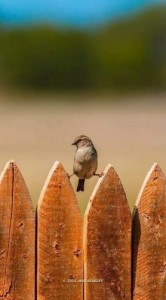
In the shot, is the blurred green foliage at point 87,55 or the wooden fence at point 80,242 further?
the blurred green foliage at point 87,55

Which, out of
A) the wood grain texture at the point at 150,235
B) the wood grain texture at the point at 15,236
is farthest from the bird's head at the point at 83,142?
the wood grain texture at the point at 15,236

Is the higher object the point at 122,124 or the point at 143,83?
the point at 143,83

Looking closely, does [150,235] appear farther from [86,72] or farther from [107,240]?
[86,72]

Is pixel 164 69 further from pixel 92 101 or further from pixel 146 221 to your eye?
pixel 146 221

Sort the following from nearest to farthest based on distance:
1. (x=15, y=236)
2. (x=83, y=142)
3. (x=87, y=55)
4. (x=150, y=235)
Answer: (x=15, y=236), (x=150, y=235), (x=83, y=142), (x=87, y=55)

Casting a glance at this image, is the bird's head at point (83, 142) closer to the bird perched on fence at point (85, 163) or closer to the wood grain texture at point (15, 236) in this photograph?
the bird perched on fence at point (85, 163)

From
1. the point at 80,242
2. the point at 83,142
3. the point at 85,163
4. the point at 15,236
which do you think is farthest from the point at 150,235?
the point at 83,142

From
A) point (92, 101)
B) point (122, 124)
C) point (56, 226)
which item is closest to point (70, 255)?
point (56, 226)

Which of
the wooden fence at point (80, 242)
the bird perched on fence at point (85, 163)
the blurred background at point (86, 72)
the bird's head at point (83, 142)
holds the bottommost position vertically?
the wooden fence at point (80, 242)
